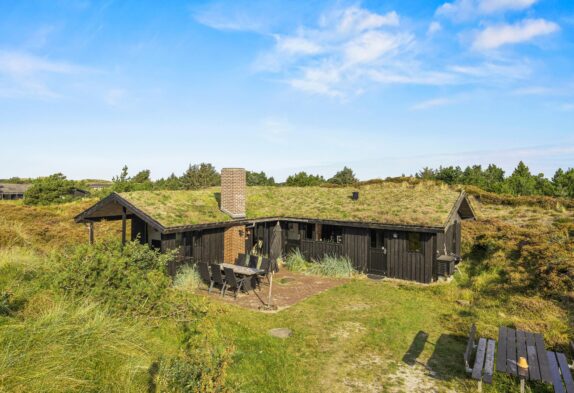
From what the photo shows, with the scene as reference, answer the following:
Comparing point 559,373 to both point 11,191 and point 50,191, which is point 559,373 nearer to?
point 50,191

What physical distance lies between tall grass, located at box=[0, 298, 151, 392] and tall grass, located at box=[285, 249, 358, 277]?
10.6 meters

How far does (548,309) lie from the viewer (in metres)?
10.4

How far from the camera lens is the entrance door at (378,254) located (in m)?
16.0

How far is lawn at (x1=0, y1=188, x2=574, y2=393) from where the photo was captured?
5.02 meters

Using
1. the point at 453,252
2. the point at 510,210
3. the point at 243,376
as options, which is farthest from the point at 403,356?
the point at 510,210

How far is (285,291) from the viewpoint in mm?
12977

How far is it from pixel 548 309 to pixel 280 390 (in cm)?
894

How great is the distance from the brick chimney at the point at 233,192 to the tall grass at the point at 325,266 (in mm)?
3456

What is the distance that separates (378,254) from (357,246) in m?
1.07

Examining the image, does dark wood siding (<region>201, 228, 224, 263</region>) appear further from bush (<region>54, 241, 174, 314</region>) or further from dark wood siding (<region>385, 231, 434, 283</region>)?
dark wood siding (<region>385, 231, 434, 283</region>)

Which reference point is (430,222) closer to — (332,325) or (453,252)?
(453,252)

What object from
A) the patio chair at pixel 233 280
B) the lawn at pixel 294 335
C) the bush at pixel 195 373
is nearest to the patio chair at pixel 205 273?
the patio chair at pixel 233 280

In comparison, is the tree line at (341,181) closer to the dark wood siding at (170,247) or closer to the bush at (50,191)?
the bush at (50,191)

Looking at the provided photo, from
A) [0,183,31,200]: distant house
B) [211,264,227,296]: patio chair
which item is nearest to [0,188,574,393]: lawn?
[211,264,227,296]: patio chair
